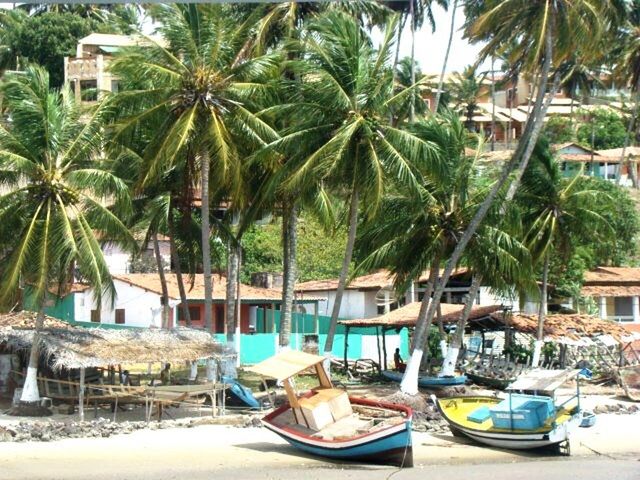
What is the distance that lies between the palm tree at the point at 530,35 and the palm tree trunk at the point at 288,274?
4077 millimetres

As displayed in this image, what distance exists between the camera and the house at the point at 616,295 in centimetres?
4275

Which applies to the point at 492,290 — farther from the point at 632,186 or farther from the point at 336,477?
the point at 632,186

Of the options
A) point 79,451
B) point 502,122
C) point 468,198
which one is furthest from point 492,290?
point 502,122

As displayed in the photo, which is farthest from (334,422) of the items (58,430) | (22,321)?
(22,321)

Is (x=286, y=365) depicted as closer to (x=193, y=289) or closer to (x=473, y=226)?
(x=473, y=226)

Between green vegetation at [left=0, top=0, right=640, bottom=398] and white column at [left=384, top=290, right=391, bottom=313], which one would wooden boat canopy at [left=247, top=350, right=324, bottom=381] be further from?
white column at [left=384, top=290, right=391, bottom=313]

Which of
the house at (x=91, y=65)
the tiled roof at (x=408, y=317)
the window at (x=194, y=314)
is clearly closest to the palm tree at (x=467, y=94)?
the house at (x=91, y=65)

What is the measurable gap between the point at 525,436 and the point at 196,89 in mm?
13229

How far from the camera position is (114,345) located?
23.0 m

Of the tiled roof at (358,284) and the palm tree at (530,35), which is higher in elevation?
the palm tree at (530,35)

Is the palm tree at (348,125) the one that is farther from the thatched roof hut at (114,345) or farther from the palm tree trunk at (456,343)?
the palm tree trunk at (456,343)

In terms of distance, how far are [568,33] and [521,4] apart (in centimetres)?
170

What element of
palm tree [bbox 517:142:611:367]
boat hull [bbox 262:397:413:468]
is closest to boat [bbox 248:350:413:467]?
boat hull [bbox 262:397:413:468]

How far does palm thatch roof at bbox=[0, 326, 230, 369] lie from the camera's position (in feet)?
72.4
